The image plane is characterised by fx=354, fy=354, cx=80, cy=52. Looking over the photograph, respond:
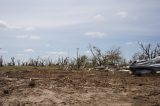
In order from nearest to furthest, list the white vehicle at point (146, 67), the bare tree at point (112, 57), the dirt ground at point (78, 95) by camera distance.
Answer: the dirt ground at point (78, 95)
the white vehicle at point (146, 67)
the bare tree at point (112, 57)

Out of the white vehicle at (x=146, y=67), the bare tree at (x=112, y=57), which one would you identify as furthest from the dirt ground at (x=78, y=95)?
the bare tree at (x=112, y=57)

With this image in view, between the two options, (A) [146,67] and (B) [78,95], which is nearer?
(B) [78,95]

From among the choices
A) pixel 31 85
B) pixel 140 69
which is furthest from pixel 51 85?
pixel 140 69

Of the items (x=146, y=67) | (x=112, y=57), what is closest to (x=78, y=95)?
(x=146, y=67)

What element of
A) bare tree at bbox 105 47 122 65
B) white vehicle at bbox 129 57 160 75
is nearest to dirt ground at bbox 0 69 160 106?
white vehicle at bbox 129 57 160 75

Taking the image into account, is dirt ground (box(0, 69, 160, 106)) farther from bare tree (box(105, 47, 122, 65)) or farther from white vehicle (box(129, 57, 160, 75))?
bare tree (box(105, 47, 122, 65))

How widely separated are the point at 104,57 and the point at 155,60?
33.2 metres

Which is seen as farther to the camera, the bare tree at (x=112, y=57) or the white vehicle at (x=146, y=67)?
the bare tree at (x=112, y=57)

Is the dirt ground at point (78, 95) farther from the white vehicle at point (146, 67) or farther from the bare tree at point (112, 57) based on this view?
the bare tree at point (112, 57)

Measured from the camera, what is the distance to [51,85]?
16.5 metres

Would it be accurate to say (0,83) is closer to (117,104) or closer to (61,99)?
(61,99)

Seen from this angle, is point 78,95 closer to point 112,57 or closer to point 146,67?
point 146,67

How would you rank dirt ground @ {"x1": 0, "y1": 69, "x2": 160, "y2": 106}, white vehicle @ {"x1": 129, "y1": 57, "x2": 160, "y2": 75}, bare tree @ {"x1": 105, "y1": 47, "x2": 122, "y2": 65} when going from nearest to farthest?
dirt ground @ {"x1": 0, "y1": 69, "x2": 160, "y2": 106} < white vehicle @ {"x1": 129, "y1": 57, "x2": 160, "y2": 75} < bare tree @ {"x1": 105, "y1": 47, "x2": 122, "y2": 65}

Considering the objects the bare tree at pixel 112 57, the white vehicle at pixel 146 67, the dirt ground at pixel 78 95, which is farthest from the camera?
the bare tree at pixel 112 57
